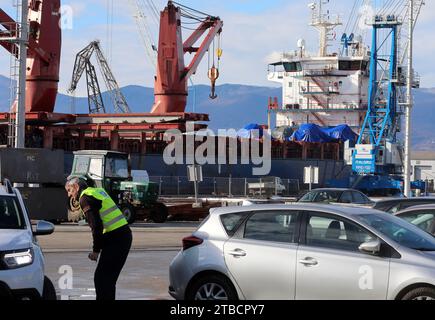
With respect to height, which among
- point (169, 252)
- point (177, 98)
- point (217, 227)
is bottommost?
point (169, 252)

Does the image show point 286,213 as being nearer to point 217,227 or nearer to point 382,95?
point 217,227

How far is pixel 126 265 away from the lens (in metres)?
16.5

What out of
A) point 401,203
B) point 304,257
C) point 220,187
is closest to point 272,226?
point 304,257

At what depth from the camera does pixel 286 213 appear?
10055 mm

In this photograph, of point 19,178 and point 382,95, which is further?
point 382,95

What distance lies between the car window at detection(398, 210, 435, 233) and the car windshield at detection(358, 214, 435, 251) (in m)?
3.61

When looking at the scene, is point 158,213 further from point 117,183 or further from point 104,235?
point 104,235

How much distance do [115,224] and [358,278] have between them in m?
2.76

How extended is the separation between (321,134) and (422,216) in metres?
62.5

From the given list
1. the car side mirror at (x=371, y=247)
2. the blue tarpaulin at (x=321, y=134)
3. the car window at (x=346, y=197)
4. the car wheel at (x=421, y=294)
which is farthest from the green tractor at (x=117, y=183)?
the blue tarpaulin at (x=321, y=134)

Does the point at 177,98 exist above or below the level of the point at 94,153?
above

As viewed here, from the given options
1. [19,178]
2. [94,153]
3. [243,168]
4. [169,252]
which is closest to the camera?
[169,252]

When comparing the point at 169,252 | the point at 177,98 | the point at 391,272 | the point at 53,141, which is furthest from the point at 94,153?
the point at 53,141

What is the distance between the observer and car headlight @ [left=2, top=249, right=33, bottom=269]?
351 inches
